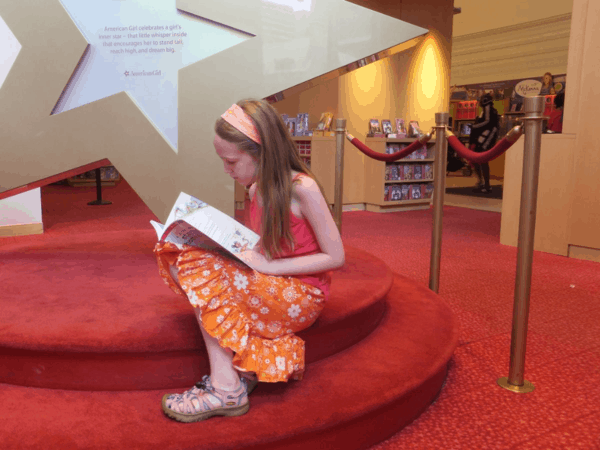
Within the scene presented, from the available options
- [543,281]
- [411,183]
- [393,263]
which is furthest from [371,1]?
[543,281]

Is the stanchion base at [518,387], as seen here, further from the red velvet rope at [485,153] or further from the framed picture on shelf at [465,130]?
the framed picture on shelf at [465,130]

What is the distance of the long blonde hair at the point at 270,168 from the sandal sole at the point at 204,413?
0.46m

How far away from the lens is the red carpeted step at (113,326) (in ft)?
5.67

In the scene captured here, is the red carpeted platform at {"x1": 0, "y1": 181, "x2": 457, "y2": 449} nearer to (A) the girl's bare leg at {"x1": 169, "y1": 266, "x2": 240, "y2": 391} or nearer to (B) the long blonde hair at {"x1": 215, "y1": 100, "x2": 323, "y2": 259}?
(A) the girl's bare leg at {"x1": 169, "y1": 266, "x2": 240, "y2": 391}

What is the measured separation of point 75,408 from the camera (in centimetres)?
161

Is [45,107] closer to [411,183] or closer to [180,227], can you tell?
[180,227]

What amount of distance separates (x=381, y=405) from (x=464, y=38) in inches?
554

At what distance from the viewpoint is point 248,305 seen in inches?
63.8

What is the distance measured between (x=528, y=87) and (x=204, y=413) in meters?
13.3

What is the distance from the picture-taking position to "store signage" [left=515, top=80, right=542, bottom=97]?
12530mm

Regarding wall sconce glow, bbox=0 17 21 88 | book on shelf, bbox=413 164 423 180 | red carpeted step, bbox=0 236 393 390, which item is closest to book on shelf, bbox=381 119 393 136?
book on shelf, bbox=413 164 423 180

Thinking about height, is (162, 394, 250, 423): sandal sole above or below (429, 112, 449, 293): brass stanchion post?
below

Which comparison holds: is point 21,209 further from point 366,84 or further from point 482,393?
point 366,84

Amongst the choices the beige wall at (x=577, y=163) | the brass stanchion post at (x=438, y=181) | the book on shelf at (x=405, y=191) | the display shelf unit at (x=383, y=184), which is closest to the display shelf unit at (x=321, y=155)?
the display shelf unit at (x=383, y=184)
